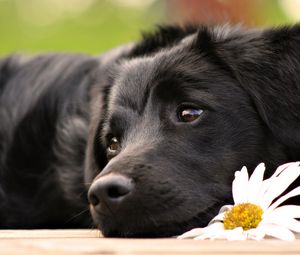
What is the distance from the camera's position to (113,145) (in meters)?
3.76

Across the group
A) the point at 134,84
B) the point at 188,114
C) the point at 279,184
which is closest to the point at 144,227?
the point at 279,184

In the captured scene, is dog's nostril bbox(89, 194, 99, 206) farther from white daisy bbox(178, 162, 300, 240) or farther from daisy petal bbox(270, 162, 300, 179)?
daisy petal bbox(270, 162, 300, 179)

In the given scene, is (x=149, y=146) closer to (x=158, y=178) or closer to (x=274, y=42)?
Result: (x=158, y=178)

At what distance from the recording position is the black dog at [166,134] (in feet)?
9.85

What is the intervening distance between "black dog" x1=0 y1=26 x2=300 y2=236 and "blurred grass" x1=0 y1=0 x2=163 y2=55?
1664cm

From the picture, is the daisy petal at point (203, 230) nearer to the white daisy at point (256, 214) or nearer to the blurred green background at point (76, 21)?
the white daisy at point (256, 214)

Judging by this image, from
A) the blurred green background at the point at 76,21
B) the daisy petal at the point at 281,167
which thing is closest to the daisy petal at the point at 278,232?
the daisy petal at the point at 281,167

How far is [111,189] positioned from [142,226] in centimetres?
22

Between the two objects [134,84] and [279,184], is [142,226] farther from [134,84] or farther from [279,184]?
[134,84]

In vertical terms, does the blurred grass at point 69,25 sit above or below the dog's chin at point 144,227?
below

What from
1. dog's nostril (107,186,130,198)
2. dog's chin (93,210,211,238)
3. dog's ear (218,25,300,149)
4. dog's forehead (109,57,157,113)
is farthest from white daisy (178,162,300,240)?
dog's forehead (109,57,157,113)

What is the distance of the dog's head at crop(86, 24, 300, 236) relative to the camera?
2.97 meters

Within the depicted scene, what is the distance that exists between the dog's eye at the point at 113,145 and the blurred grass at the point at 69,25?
17.6 metres

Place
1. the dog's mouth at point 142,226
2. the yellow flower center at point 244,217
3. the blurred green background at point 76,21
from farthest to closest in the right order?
the blurred green background at point 76,21 < the dog's mouth at point 142,226 < the yellow flower center at point 244,217
